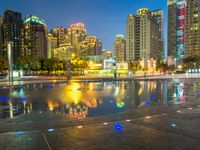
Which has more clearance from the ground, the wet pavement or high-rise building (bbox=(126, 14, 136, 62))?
high-rise building (bbox=(126, 14, 136, 62))

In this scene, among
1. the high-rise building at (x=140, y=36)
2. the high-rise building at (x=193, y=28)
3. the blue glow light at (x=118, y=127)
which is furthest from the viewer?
the high-rise building at (x=140, y=36)

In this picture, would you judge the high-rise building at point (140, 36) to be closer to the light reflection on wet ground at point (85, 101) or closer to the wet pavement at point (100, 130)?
the light reflection on wet ground at point (85, 101)

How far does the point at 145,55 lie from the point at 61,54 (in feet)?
237

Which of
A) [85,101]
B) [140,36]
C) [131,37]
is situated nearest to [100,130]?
[85,101]

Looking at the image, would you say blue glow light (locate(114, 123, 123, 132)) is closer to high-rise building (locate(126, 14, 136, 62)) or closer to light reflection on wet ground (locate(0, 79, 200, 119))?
light reflection on wet ground (locate(0, 79, 200, 119))

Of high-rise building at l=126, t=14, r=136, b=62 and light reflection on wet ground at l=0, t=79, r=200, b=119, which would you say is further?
high-rise building at l=126, t=14, r=136, b=62

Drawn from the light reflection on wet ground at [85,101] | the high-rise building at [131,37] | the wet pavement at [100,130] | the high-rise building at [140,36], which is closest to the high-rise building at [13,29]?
the high-rise building at [131,37]

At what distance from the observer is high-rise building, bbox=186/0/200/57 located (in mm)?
167875

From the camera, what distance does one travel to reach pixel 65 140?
5.75m

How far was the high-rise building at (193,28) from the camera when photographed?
167875 millimetres

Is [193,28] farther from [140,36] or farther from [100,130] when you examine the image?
[100,130]

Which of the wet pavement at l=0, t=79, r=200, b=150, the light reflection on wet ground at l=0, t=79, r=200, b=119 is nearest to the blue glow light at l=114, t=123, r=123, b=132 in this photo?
the wet pavement at l=0, t=79, r=200, b=150

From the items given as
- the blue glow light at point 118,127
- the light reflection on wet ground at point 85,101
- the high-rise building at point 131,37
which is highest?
the high-rise building at point 131,37

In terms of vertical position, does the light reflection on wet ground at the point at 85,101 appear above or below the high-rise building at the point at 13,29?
below
